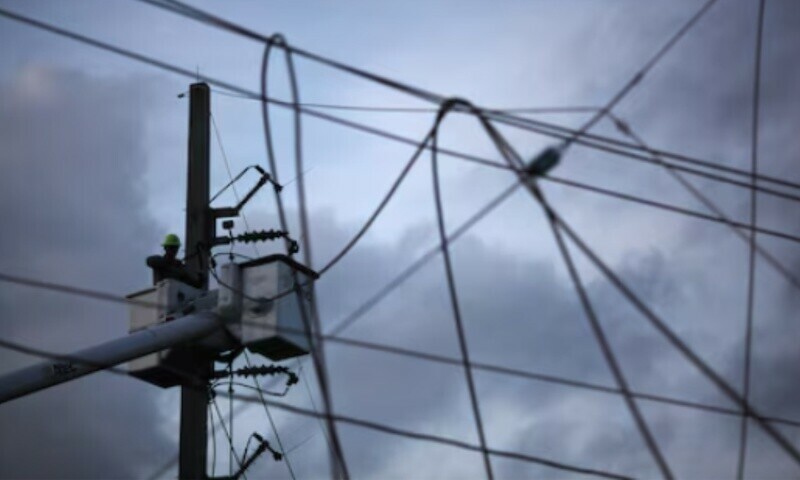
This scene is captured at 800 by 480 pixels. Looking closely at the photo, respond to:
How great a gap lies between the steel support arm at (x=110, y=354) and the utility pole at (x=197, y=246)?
18.9 inches

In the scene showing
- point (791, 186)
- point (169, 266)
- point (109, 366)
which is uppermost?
point (169, 266)

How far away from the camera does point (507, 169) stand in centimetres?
912

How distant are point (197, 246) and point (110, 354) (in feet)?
7.77

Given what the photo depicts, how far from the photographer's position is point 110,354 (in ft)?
41.4

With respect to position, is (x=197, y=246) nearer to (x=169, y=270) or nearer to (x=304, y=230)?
(x=169, y=270)

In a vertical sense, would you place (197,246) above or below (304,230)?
above

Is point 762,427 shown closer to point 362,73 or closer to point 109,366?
point 362,73

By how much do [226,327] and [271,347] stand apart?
0.47 metres

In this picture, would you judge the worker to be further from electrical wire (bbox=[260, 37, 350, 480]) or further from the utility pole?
electrical wire (bbox=[260, 37, 350, 480])

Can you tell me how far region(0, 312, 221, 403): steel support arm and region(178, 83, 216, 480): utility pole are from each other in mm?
480

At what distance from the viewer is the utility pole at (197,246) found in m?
13.8

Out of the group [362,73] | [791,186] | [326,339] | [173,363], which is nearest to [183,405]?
[173,363]

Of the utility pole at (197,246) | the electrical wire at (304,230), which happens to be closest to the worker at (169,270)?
the utility pole at (197,246)

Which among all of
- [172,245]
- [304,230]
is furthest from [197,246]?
[304,230]
